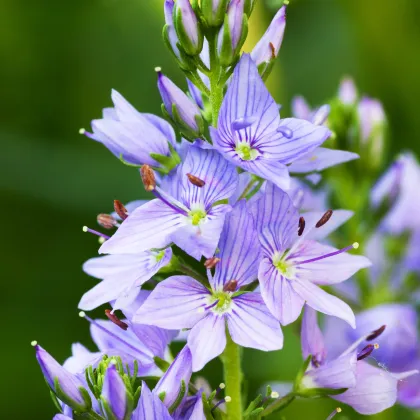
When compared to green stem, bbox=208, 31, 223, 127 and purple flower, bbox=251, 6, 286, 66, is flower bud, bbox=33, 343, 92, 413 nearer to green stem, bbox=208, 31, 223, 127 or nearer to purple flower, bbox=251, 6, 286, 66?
green stem, bbox=208, 31, 223, 127

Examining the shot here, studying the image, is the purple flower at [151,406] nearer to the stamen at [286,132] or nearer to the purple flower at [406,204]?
the stamen at [286,132]

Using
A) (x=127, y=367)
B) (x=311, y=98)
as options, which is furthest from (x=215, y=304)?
(x=311, y=98)

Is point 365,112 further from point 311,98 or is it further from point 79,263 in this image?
point 79,263

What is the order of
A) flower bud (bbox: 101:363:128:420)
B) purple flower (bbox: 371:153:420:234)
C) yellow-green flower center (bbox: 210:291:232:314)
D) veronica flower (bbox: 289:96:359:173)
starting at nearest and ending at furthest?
1. flower bud (bbox: 101:363:128:420)
2. yellow-green flower center (bbox: 210:291:232:314)
3. veronica flower (bbox: 289:96:359:173)
4. purple flower (bbox: 371:153:420:234)

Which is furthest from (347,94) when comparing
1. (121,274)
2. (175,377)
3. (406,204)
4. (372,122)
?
(175,377)

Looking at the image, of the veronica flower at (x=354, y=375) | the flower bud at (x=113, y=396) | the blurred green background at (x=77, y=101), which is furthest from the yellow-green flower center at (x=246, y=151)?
the blurred green background at (x=77, y=101)

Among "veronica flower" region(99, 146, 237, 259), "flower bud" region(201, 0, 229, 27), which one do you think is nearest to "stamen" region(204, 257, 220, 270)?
"veronica flower" region(99, 146, 237, 259)
